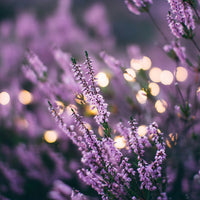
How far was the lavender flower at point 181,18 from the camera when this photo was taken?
1869 millimetres

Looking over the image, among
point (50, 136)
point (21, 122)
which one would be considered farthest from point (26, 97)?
point (50, 136)

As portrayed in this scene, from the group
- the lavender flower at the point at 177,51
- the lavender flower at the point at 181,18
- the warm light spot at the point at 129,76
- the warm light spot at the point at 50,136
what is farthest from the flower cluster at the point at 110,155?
the warm light spot at the point at 50,136

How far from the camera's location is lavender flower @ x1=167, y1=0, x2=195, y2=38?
187cm

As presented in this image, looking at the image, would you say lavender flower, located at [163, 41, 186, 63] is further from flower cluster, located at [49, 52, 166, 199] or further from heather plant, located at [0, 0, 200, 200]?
flower cluster, located at [49, 52, 166, 199]

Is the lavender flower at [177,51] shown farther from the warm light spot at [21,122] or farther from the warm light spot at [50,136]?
the warm light spot at [21,122]

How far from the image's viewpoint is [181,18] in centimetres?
191

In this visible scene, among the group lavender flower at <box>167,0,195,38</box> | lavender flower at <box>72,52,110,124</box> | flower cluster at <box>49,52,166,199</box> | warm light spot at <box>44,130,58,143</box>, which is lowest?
flower cluster at <box>49,52,166,199</box>

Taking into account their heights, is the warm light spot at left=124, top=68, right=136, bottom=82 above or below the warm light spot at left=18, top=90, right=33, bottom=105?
below

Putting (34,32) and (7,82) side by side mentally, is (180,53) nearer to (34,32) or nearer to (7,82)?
(7,82)

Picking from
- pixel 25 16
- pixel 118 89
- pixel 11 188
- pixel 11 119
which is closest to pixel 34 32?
pixel 25 16

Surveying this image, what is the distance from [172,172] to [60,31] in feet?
21.3

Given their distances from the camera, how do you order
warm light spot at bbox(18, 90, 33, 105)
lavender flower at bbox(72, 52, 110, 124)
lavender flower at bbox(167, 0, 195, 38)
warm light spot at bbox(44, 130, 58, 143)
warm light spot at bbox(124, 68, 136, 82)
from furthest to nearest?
1. warm light spot at bbox(18, 90, 33, 105)
2. warm light spot at bbox(44, 130, 58, 143)
3. warm light spot at bbox(124, 68, 136, 82)
4. lavender flower at bbox(167, 0, 195, 38)
5. lavender flower at bbox(72, 52, 110, 124)

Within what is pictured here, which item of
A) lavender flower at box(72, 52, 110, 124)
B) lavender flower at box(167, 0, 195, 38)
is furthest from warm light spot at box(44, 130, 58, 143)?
lavender flower at box(167, 0, 195, 38)

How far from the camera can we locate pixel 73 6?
8.87 metres
